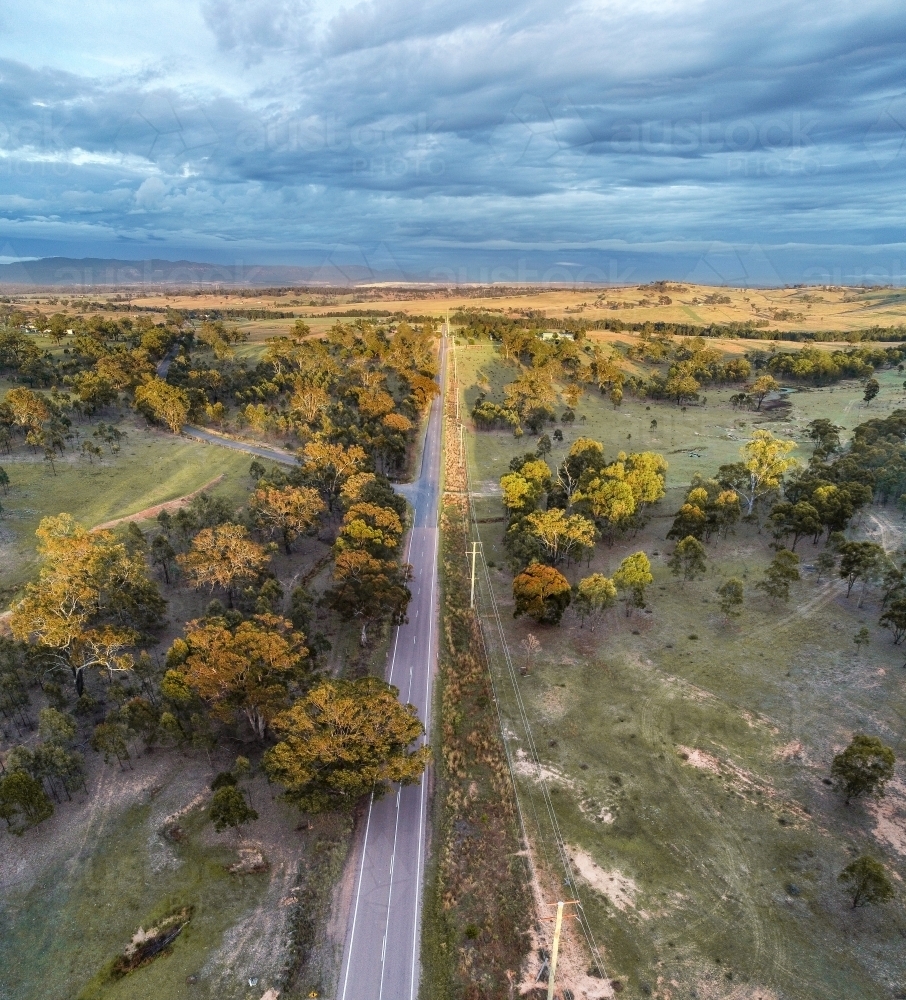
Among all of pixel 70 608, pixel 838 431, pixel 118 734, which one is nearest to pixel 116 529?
pixel 70 608

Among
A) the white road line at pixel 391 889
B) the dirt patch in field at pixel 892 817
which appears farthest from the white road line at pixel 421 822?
the dirt patch in field at pixel 892 817

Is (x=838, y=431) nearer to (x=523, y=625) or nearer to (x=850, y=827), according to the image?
(x=523, y=625)

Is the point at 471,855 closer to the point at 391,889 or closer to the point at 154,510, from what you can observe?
the point at 391,889

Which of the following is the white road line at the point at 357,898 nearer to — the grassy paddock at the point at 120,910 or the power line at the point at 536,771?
the grassy paddock at the point at 120,910

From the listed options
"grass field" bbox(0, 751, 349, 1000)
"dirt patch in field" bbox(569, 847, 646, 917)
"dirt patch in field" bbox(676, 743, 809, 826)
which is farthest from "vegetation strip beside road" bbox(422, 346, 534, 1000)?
"dirt patch in field" bbox(676, 743, 809, 826)

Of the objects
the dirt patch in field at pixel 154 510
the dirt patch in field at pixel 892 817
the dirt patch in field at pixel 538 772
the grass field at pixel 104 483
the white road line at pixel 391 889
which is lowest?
the white road line at pixel 391 889

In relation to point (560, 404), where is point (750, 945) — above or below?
below
